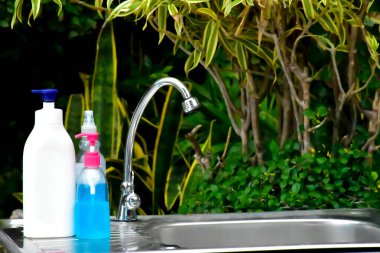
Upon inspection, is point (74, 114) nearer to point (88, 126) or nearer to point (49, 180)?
point (88, 126)

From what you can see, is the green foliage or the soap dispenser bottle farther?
the green foliage

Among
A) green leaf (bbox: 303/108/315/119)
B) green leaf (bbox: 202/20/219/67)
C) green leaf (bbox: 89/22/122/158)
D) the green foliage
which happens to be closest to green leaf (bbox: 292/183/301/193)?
the green foliage

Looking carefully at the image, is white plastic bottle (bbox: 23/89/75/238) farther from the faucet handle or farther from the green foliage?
the green foliage

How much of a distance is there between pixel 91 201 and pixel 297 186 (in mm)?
1119

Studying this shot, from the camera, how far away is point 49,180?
2.47 m

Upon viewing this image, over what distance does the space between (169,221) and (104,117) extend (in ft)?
4.51

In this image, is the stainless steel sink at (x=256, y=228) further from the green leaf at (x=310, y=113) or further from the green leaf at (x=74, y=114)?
the green leaf at (x=74, y=114)

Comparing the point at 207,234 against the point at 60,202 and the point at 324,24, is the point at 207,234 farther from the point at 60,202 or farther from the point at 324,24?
the point at 324,24

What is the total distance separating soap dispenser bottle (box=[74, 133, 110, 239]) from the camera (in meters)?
2.47

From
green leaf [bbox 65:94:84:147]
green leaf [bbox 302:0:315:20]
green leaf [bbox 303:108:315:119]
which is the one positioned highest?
green leaf [bbox 302:0:315:20]

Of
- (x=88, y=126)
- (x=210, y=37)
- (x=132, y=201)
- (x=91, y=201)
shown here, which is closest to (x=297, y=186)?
(x=210, y=37)

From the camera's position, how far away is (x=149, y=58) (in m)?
4.53

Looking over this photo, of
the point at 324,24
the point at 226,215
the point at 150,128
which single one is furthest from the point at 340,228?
the point at 150,128

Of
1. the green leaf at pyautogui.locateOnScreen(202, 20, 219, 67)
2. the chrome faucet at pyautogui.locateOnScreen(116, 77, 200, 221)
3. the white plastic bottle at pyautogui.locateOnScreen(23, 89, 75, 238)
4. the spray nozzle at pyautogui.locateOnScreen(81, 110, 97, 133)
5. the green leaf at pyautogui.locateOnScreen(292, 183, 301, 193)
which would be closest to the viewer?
the white plastic bottle at pyautogui.locateOnScreen(23, 89, 75, 238)
